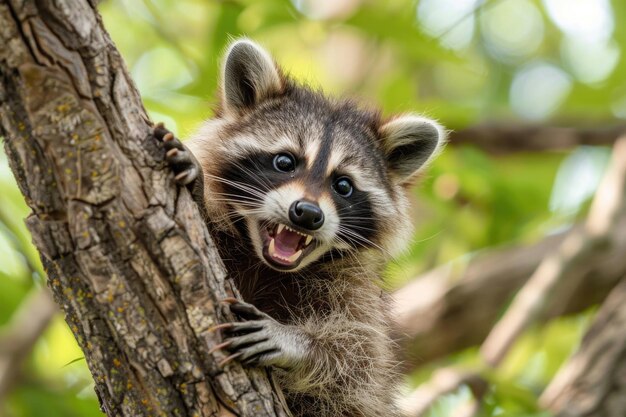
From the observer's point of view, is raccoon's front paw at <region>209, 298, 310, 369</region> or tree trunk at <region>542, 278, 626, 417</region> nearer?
raccoon's front paw at <region>209, 298, 310, 369</region>

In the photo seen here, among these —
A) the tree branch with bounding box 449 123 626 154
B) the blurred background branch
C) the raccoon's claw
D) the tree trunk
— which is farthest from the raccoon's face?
the tree branch with bounding box 449 123 626 154

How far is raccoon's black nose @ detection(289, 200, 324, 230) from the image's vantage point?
464 centimetres

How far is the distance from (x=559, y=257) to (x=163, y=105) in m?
3.50

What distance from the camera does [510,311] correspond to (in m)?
7.36

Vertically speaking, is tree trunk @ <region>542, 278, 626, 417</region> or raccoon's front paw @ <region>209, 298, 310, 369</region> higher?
tree trunk @ <region>542, 278, 626, 417</region>

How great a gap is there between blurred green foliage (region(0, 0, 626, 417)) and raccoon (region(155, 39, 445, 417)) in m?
0.51

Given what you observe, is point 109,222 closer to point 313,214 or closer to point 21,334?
point 313,214

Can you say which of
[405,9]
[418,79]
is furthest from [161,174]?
[418,79]

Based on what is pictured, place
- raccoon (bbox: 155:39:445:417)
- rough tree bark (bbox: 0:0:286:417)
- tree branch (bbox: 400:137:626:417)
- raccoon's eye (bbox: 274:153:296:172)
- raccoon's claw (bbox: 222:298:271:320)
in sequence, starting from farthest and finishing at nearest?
tree branch (bbox: 400:137:626:417)
raccoon's eye (bbox: 274:153:296:172)
raccoon (bbox: 155:39:445:417)
raccoon's claw (bbox: 222:298:271:320)
rough tree bark (bbox: 0:0:286:417)

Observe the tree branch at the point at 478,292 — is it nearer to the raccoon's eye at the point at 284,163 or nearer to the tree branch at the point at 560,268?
the tree branch at the point at 560,268

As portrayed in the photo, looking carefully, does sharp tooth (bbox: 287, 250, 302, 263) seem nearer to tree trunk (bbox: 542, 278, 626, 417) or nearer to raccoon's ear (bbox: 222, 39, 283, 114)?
raccoon's ear (bbox: 222, 39, 283, 114)

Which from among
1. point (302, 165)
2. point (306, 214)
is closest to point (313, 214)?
point (306, 214)

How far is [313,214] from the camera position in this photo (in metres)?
4.64

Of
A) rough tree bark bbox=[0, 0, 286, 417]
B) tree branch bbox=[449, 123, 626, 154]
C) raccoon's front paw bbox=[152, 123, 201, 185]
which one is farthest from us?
Answer: tree branch bbox=[449, 123, 626, 154]
